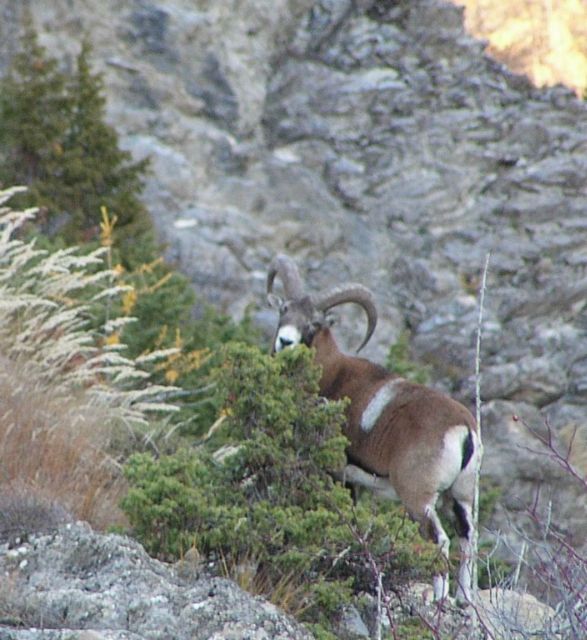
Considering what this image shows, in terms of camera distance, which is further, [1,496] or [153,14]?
[153,14]

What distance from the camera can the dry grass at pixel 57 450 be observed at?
20.9 ft

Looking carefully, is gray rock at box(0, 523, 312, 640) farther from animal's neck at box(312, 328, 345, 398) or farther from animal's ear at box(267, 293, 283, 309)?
animal's ear at box(267, 293, 283, 309)

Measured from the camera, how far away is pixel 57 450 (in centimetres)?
695

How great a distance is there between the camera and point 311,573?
562cm

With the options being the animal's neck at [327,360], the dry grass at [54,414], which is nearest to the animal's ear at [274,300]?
the animal's neck at [327,360]

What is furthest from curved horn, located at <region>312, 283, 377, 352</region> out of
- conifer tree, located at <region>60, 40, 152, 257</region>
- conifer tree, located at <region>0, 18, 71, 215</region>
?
conifer tree, located at <region>0, 18, 71, 215</region>

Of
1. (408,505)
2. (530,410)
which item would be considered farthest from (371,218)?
(408,505)

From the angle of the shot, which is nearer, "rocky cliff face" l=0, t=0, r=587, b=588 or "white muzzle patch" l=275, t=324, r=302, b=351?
"white muzzle patch" l=275, t=324, r=302, b=351

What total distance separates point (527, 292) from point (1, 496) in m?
12.3

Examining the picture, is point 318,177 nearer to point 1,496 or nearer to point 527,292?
point 527,292

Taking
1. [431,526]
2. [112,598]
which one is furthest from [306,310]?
[112,598]

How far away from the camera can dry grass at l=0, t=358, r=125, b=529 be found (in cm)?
638

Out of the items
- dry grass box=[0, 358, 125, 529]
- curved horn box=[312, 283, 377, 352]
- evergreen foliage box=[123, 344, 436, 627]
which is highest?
curved horn box=[312, 283, 377, 352]

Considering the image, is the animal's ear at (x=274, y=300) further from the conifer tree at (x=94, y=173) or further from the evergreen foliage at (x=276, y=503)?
the conifer tree at (x=94, y=173)
